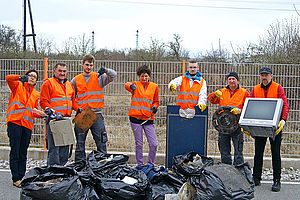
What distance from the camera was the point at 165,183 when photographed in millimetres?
3939

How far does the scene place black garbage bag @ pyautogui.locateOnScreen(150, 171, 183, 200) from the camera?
3.78 m

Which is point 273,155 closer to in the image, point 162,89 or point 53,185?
point 162,89

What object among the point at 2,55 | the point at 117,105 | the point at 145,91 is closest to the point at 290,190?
the point at 145,91

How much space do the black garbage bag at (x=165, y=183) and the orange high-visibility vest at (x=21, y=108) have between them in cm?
217

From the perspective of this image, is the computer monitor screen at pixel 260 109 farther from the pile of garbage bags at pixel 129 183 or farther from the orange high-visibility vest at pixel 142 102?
the orange high-visibility vest at pixel 142 102

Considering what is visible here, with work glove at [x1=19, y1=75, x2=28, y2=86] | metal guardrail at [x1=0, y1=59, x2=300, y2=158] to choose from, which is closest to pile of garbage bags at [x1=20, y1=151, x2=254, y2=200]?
work glove at [x1=19, y1=75, x2=28, y2=86]

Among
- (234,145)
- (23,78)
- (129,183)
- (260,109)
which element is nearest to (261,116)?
(260,109)

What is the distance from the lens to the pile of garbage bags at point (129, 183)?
3.35m

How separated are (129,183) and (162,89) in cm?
273

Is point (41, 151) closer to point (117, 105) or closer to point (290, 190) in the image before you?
point (117, 105)

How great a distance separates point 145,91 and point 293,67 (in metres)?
2.97

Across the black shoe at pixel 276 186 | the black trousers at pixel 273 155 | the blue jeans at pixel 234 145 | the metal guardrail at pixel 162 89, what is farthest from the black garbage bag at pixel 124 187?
the metal guardrail at pixel 162 89

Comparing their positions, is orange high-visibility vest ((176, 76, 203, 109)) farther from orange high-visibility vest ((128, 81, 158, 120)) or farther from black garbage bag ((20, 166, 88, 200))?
black garbage bag ((20, 166, 88, 200))

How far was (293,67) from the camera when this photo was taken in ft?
19.4
